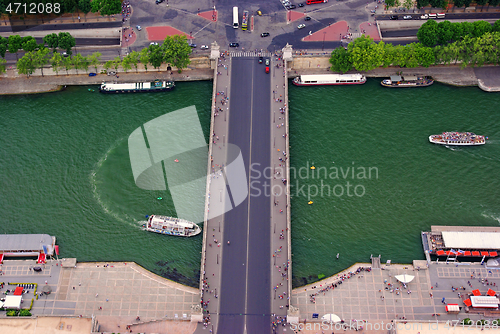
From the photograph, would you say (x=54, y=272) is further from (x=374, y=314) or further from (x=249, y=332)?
(x=374, y=314)

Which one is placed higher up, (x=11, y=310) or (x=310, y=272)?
(x=310, y=272)

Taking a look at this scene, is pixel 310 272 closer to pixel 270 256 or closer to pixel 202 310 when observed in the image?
pixel 270 256

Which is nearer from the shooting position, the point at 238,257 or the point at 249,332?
the point at 249,332

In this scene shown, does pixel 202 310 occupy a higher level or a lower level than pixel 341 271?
lower

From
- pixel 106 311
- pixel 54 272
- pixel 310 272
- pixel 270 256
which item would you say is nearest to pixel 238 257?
pixel 270 256

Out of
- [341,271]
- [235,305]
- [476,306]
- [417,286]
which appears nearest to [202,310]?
[235,305]

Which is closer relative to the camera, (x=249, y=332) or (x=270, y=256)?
(x=249, y=332)
